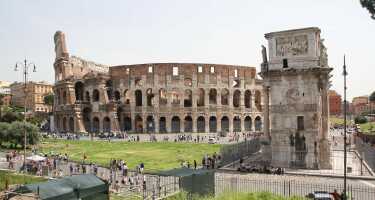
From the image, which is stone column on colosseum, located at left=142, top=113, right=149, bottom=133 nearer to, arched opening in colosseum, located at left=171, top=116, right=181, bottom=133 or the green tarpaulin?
arched opening in colosseum, located at left=171, top=116, right=181, bottom=133

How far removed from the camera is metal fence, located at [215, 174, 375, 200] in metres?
18.9

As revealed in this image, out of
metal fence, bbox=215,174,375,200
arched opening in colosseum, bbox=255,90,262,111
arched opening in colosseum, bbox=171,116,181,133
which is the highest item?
arched opening in colosseum, bbox=255,90,262,111

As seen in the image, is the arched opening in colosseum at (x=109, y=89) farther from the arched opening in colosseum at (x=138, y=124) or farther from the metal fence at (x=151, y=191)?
the metal fence at (x=151, y=191)

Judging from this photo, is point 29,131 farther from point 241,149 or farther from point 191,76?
point 191,76

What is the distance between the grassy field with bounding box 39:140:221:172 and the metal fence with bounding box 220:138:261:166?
126 inches

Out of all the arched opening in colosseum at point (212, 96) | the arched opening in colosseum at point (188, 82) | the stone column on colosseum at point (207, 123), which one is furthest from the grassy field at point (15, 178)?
the arched opening in colosseum at point (212, 96)

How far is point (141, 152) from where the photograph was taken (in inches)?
1490

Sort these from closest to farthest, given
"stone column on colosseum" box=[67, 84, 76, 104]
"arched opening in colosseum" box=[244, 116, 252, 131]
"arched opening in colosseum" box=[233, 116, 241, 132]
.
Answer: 1. "stone column on colosseum" box=[67, 84, 76, 104]
2. "arched opening in colosseum" box=[233, 116, 241, 132]
3. "arched opening in colosseum" box=[244, 116, 252, 131]

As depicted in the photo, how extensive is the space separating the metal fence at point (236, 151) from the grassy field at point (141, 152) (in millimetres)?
3207

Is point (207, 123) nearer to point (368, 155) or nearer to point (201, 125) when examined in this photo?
point (201, 125)

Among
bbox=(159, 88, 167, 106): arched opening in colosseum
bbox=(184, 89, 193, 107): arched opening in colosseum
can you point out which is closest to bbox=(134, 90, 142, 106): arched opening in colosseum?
bbox=(159, 88, 167, 106): arched opening in colosseum

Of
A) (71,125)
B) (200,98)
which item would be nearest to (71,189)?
(71,125)

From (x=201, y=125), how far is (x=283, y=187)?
43.5 meters

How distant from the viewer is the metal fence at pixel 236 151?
28.9 meters
